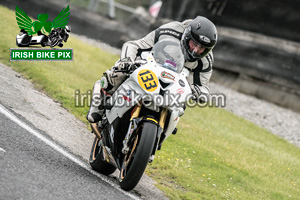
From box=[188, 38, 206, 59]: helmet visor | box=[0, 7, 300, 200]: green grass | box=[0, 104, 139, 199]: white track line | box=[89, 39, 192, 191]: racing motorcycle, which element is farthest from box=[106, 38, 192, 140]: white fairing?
box=[0, 7, 300, 200]: green grass

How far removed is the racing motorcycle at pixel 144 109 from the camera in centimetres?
518

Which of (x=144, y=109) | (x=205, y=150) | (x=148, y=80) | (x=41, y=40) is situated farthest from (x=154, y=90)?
(x=41, y=40)

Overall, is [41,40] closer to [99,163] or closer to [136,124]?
[99,163]

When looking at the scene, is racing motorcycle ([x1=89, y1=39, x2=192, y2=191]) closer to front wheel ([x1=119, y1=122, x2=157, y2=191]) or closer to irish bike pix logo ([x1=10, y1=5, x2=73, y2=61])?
front wheel ([x1=119, y1=122, x2=157, y2=191])

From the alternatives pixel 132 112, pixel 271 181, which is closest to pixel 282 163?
pixel 271 181

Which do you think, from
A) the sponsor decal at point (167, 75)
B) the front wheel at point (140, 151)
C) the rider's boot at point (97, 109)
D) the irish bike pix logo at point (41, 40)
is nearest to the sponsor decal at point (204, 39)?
the sponsor decal at point (167, 75)

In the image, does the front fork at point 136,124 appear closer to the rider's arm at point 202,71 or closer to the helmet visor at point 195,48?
the helmet visor at point 195,48

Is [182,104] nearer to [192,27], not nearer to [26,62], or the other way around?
[192,27]

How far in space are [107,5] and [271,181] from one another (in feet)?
43.5

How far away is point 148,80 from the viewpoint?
5430mm

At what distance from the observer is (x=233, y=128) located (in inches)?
494

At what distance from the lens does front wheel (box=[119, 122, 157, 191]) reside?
16.6 ft

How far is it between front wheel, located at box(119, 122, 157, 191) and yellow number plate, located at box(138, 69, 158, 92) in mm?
432

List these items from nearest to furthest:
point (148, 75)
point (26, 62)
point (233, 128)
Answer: point (148, 75) < point (26, 62) < point (233, 128)
